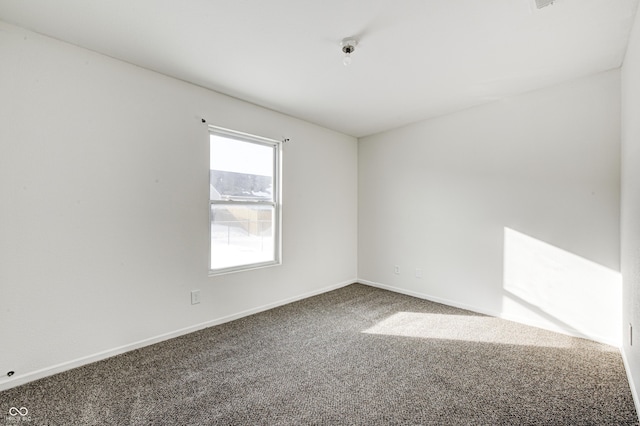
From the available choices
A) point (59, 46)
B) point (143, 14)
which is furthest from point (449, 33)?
point (59, 46)

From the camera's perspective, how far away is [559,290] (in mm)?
2842

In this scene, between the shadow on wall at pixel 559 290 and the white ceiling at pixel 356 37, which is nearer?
the white ceiling at pixel 356 37

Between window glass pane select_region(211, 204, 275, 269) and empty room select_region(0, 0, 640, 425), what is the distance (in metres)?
0.03

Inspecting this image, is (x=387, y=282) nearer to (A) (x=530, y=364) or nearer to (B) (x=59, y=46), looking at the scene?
(A) (x=530, y=364)

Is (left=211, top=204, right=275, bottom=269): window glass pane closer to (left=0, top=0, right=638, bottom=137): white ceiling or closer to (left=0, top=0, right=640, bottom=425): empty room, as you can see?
(left=0, top=0, right=640, bottom=425): empty room

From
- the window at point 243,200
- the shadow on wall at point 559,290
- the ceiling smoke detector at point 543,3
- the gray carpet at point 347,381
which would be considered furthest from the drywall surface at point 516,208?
the window at point 243,200

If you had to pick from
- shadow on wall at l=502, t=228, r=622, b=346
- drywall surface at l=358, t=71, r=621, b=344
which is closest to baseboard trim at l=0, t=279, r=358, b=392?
drywall surface at l=358, t=71, r=621, b=344

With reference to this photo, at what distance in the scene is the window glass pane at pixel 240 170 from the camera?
10.3 ft

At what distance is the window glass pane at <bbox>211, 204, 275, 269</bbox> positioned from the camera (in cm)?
312

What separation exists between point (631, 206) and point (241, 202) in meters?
3.38

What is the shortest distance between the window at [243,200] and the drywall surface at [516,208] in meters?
1.78

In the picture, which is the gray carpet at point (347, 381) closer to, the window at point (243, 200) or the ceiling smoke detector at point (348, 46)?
the window at point (243, 200)

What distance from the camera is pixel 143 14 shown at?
1.87 meters

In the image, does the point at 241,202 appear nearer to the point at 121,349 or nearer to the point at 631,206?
the point at 121,349
